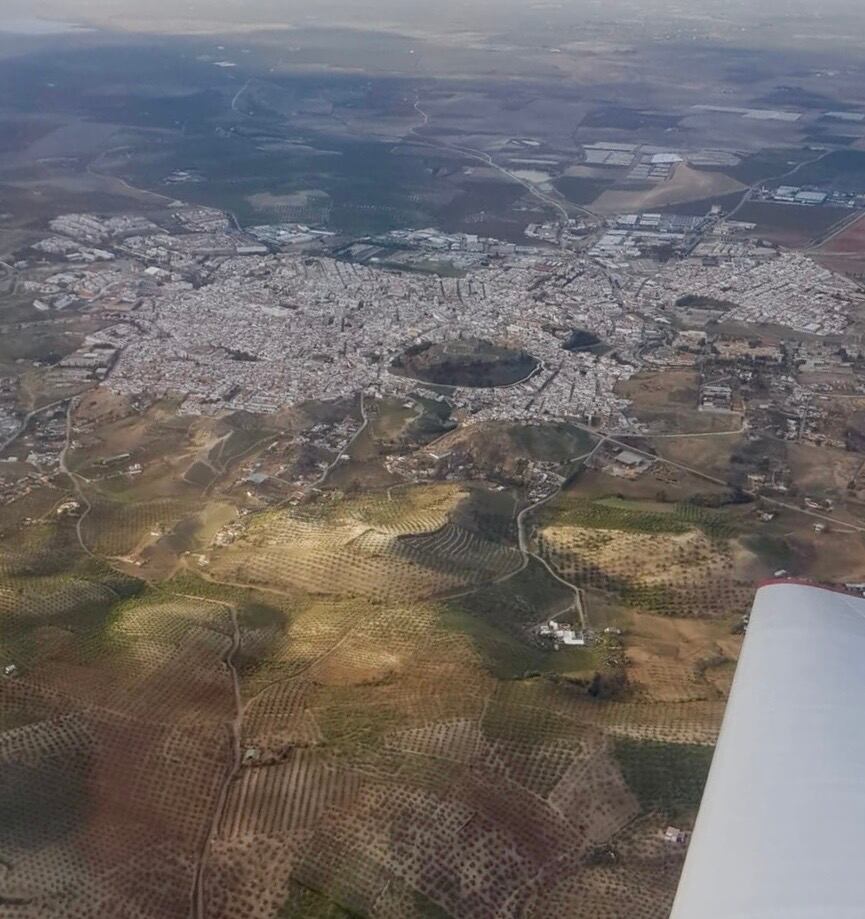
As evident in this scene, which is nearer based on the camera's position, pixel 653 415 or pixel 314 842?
pixel 314 842

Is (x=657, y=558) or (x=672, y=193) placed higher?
(x=672, y=193)

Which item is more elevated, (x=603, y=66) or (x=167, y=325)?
(x=603, y=66)

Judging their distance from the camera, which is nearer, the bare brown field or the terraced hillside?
the terraced hillside

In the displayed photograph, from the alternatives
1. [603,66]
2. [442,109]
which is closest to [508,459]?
[442,109]

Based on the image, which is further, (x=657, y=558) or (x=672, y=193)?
(x=672, y=193)

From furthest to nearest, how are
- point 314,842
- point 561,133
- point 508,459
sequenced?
point 561,133 → point 508,459 → point 314,842

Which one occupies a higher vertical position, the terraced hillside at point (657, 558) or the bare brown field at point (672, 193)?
the bare brown field at point (672, 193)

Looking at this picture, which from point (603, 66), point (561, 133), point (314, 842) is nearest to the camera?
point (314, 842)

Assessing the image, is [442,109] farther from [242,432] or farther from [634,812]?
[634,812]

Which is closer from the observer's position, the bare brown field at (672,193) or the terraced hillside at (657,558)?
the terraced hillside at (657,558)

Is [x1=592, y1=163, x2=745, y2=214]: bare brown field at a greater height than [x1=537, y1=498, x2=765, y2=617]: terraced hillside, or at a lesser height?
greater
